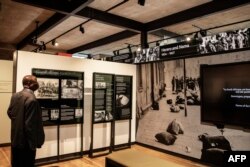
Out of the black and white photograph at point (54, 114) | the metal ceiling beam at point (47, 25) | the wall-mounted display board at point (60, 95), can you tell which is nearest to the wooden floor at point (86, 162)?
the wall-mounted display board at point (60, 95)

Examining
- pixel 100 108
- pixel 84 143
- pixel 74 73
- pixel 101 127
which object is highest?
pixel 74 73

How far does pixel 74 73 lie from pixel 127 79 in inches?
62.2

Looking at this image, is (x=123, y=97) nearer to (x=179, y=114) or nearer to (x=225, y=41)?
(x=179, y=114)

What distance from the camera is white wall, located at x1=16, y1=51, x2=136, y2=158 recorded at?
4.36 m

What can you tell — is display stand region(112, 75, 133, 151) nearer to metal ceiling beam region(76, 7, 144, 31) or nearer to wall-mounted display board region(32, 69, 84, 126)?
wall-mounted display board region(32, 69, 84, 126)

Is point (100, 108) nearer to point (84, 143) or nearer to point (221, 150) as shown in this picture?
point (84, 143)

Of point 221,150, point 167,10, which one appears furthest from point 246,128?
point 167,10

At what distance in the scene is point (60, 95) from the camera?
4715mm

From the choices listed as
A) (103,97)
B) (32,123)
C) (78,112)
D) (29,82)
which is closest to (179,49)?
(103,97)

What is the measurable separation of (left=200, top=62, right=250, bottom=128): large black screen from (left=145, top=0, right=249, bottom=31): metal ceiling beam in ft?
3.55

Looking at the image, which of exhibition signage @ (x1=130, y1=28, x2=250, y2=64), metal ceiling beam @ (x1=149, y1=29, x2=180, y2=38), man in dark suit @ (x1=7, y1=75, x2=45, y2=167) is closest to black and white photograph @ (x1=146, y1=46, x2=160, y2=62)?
exhibition signage @ (x1=130, y1=28, x2=250, y2=64)

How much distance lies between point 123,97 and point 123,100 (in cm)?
8

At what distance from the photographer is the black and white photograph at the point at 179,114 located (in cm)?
428

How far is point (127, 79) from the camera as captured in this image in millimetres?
5910
